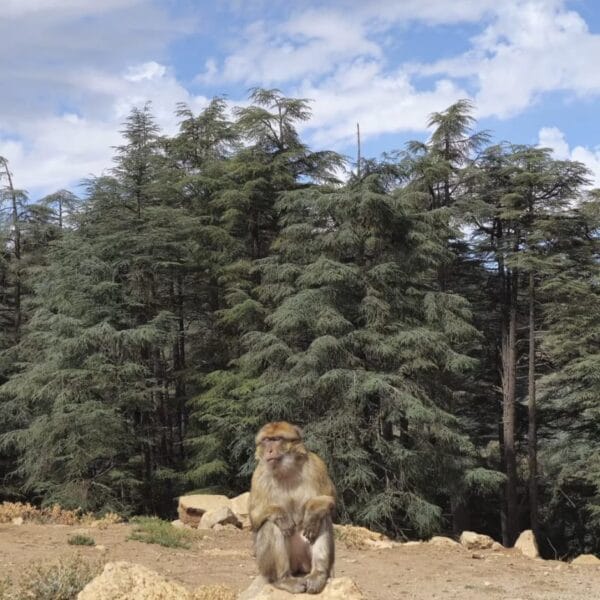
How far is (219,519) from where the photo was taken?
13.9 m

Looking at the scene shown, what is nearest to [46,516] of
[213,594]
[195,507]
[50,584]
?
[195,507]

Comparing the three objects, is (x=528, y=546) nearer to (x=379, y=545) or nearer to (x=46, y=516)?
(x=379, y=545)

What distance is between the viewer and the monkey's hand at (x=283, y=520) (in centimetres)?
535

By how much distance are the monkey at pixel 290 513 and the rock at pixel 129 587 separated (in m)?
1.38

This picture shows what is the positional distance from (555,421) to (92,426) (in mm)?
14241

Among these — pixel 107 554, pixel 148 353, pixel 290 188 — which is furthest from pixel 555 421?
pixel 107 554

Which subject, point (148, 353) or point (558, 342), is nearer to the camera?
point (558, 342)

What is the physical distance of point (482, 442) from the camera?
24.2 m

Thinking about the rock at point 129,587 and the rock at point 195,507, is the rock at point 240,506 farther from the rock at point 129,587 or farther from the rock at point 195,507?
the rock at point 129,587

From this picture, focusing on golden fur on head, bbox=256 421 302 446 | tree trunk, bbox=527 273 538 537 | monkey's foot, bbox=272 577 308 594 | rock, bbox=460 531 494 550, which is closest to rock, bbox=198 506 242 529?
rock, bbox=460 531 494 550

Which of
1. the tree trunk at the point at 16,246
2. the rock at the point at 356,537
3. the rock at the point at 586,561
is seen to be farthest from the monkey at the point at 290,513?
the tree trunk at the point at 16,246

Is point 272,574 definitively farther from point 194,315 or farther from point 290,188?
point 194,315

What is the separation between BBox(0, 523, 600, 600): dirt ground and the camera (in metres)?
9.88

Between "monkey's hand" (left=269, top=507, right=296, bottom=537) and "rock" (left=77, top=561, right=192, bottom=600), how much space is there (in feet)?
5.40
